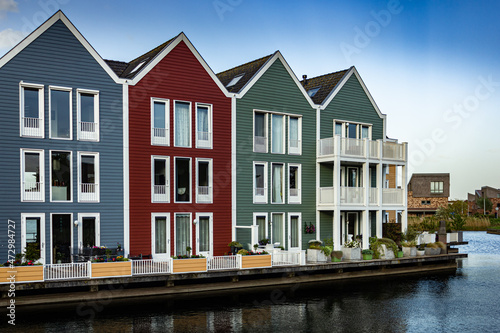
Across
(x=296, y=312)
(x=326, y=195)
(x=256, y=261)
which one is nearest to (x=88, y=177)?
(x=256, y=261)

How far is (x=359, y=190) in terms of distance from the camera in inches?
1252

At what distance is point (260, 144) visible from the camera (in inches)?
1191

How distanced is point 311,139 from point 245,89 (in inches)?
214

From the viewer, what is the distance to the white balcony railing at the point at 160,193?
26.3m

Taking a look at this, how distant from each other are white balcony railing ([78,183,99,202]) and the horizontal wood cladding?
1.67m

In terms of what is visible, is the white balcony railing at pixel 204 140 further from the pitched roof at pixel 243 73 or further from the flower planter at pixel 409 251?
the flower planter at pixel 409 251

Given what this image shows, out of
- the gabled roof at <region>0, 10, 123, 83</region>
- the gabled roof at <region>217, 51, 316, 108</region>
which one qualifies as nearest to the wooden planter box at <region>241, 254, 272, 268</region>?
the gabled roof at <region>217, 51, 316, 108</region>

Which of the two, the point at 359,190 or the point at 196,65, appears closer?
the point at 196,65

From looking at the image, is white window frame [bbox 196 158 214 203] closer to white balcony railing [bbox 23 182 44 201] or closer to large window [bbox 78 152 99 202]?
large window [bbox 78 152 99 202]

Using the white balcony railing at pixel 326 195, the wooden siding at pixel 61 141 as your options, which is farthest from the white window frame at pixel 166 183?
the white balcony railing at pixel 326 195

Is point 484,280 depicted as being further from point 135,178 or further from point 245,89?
point 135,178

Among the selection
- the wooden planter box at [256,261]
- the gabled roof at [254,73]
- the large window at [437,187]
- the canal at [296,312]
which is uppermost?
the gabled roof at [254,73]

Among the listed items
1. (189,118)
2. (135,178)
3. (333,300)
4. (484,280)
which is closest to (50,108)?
(135,178)

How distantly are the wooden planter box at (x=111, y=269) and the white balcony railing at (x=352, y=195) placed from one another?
14.4m
